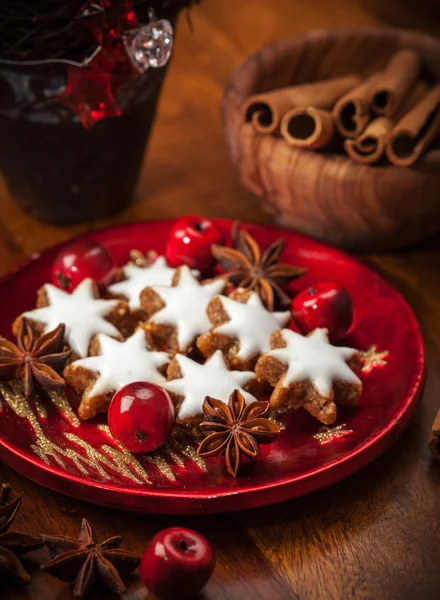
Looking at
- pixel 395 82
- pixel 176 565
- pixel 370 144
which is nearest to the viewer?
pixel 176 565


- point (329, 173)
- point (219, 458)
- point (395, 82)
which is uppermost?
point (395, 82)

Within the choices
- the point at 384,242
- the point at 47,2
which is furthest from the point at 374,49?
the point at 47,2

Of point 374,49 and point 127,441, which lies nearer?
point 127,441

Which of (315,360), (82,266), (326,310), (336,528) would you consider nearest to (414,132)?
(326,310)

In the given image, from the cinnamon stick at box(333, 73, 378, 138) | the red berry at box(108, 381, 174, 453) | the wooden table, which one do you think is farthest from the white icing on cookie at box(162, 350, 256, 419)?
the cinnamon stick at box(333, 73, 378, 138)

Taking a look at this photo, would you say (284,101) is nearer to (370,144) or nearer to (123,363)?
(370,144)

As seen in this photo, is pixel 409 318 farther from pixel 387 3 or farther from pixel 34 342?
pixel 387 3
